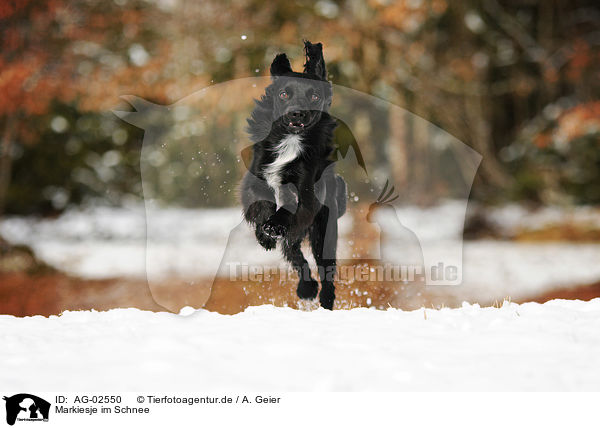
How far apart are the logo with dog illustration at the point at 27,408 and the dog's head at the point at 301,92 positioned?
237cm

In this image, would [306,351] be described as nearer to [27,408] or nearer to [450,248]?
[27,408]

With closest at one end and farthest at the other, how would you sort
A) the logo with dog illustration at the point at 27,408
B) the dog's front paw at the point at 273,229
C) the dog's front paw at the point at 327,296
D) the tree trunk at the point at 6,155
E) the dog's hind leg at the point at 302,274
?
the logo with dog illustration at the point at 27,408 < the dog's front paw at the point at 273,229 < the dog's hind leg at the point at 302,274 < the dog's front paw at the point at 327,296 < the tree trunk at the point at 6,155

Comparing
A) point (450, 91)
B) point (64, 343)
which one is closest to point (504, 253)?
point (450, 91)

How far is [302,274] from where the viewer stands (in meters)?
4.56

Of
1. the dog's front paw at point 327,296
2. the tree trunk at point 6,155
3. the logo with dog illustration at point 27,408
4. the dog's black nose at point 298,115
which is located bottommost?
the logo with dog illustration at point 27,408

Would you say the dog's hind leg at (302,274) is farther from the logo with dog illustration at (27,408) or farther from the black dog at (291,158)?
the logo with dog illustration at (27,408)

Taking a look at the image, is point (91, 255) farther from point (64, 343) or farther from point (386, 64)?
point (64, 343)

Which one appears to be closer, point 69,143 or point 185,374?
point 185,374

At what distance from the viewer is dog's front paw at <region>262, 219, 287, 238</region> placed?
12.6 feet

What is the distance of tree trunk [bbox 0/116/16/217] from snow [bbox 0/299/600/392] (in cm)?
1054

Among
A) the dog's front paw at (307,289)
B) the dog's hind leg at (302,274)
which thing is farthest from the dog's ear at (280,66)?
the dog's front paw at (307,289)

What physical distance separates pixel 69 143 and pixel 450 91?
36.4ft

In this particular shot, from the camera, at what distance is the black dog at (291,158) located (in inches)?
153

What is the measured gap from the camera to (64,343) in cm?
389
